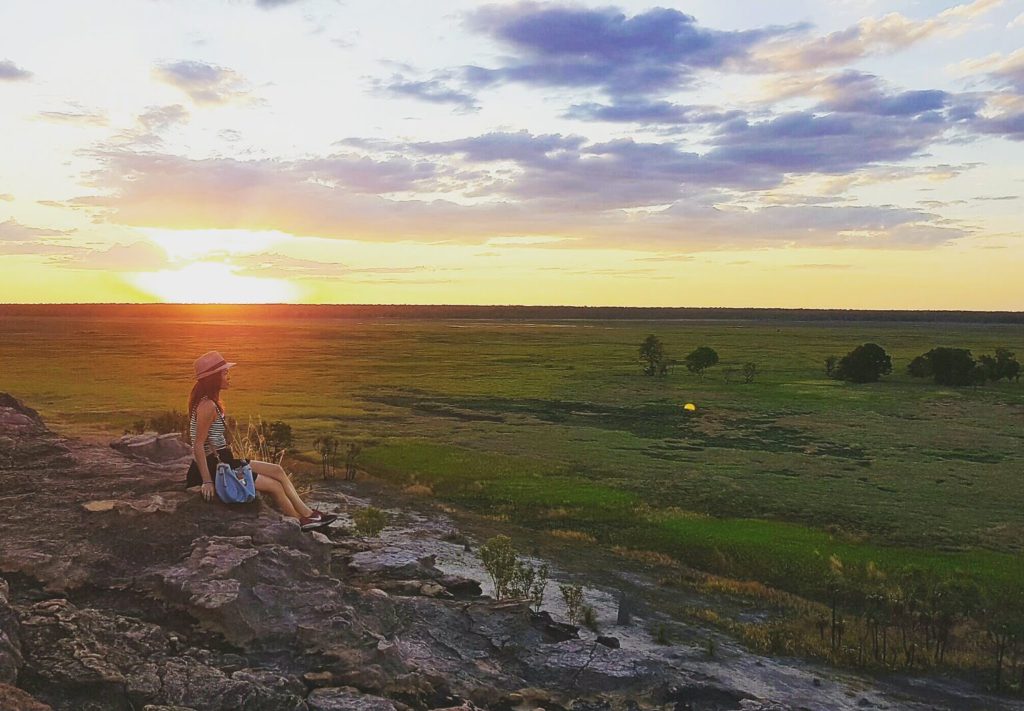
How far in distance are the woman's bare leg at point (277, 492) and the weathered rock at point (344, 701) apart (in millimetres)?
4246

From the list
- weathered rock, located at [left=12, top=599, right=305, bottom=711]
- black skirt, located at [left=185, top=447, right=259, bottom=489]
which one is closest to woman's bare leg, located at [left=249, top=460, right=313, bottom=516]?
black skirt, located at [left=185, top=447, right=259, bottom=489]

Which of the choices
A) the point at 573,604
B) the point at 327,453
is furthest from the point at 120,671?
the point at 327,453

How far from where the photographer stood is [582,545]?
22.7 meters

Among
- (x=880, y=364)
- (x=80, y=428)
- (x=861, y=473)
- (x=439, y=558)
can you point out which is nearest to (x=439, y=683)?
(x=439, y=558)

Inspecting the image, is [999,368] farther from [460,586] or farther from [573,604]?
[460,586]

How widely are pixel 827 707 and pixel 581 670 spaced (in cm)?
431

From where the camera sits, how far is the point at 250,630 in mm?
9836

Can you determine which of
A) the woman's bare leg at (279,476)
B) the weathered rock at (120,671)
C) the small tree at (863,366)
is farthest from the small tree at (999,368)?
the weathered rock at (120,671)

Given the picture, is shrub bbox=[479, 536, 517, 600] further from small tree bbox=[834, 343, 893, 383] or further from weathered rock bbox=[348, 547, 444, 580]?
small tree bbox=[834, 343, 893, 383]

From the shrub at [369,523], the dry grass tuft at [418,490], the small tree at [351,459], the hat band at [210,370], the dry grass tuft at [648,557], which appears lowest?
the dry grass tuft at [648,557]

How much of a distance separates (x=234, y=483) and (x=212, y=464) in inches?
18.9

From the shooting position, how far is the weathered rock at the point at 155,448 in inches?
664

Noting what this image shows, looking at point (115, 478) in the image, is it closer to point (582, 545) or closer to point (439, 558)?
point (439, 558)

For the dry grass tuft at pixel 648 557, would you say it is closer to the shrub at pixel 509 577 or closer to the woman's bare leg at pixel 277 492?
the shrub at pixel 509 577
